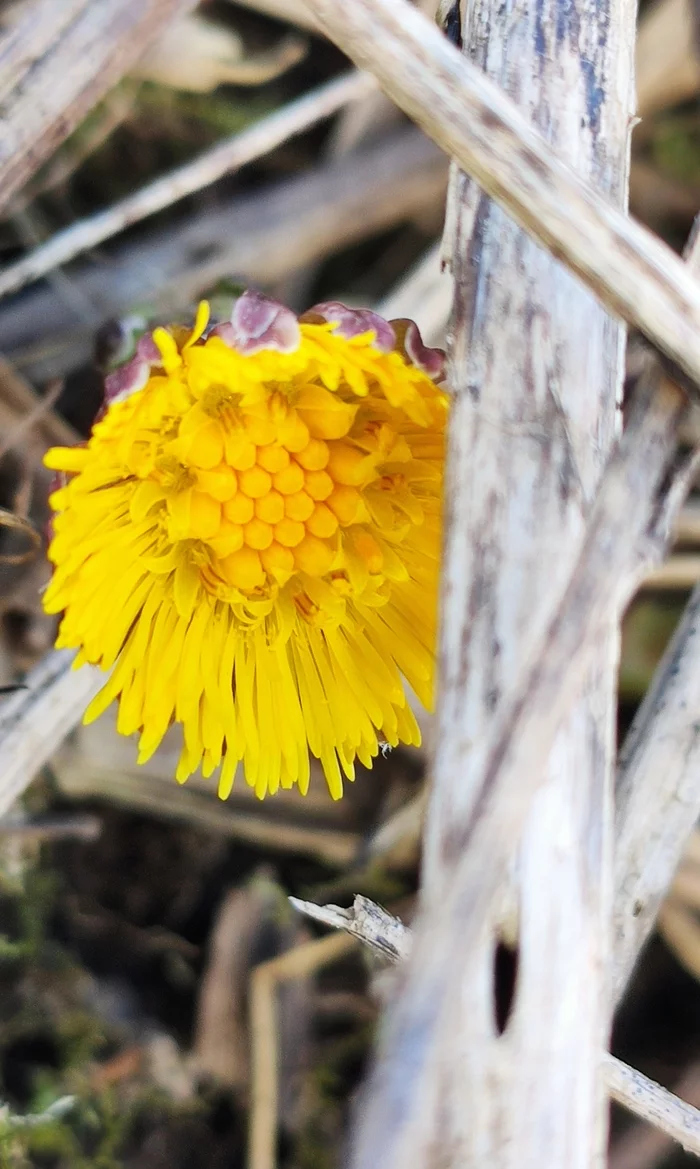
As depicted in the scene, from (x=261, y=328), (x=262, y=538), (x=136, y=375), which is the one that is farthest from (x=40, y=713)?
(x=261, y=328)

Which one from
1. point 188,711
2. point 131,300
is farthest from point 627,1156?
point 131,300

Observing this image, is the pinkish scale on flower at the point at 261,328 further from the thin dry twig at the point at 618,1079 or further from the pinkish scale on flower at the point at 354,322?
the thin dry twig at the point at 618,1079

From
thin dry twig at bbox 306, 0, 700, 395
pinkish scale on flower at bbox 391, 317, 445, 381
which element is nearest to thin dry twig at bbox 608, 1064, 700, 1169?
pinkish scale on flower at bbox 391, 317, 445, 381

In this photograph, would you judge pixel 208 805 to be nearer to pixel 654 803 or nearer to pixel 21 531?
pixel 21 531

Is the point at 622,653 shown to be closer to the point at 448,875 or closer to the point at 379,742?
the point at 379,742

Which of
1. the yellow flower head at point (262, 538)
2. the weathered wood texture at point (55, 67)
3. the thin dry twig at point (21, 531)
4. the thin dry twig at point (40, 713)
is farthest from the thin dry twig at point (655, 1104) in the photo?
the weathered wood texture at point (55, 67)
